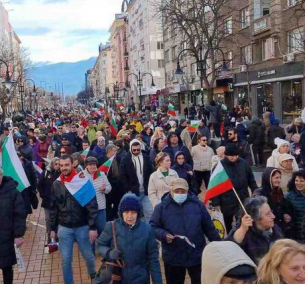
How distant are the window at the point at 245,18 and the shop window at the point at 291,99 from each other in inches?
281

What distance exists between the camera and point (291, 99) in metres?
29.8

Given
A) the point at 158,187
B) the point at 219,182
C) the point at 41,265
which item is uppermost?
the point at 219,182

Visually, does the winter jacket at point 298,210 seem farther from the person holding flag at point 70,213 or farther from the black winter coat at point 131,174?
the black winter coat at point 131,174

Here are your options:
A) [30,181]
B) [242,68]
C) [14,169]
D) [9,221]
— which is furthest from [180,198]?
[242,68]

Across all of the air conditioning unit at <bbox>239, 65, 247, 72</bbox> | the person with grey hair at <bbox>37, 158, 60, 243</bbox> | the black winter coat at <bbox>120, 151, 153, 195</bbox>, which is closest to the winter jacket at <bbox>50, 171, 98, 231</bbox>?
the person with grey hair at <bbox>37, 158, 60, 243</bbox>

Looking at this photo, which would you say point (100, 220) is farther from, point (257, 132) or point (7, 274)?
point (257, 132)

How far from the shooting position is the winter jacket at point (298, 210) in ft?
17.4

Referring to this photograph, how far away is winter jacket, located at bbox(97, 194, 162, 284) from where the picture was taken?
14.5 ft

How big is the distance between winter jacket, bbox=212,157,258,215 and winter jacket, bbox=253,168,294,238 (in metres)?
0.89

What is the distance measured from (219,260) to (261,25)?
31935 millimetres

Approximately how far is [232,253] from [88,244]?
3.76 metres

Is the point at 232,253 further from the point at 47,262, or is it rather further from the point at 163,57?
the point at 163,57

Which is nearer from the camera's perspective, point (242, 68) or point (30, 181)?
point (30, 181)

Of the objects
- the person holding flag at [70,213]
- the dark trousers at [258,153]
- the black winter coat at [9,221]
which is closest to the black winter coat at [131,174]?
the person holding flag at [70,213]
